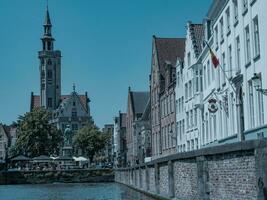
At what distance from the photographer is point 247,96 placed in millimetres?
28531

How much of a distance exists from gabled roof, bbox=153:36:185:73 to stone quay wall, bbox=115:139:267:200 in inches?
1619

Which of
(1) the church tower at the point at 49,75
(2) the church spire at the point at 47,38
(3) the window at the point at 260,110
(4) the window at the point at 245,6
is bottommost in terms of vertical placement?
(3) the window at the point at 260,110

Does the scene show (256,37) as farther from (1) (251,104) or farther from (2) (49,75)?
(2) (49,75)

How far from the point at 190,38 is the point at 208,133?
41.3 feet

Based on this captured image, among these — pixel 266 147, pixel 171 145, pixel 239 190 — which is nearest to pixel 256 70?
pixel 239 190

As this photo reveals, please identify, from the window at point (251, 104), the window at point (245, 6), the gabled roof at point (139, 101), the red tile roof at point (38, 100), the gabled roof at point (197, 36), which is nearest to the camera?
the window at point (251, 104)

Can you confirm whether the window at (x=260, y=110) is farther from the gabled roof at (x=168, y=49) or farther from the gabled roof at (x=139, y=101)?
the gabled roof at (x=139, y=101)

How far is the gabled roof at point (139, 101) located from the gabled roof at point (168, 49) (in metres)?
29.7

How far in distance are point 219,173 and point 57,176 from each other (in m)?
65.3

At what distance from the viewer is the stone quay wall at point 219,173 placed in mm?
14000

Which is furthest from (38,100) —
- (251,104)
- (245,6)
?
(251,104)

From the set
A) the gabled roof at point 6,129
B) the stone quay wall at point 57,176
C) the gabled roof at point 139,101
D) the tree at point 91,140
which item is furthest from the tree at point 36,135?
the gabled roof at point 6,129

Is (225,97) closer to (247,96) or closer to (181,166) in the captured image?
(247,96)

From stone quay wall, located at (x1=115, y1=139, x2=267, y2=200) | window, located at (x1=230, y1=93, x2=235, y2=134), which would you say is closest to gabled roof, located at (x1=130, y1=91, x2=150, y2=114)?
window, located at (x1=230, y1=93, x2=235, y2=134)
